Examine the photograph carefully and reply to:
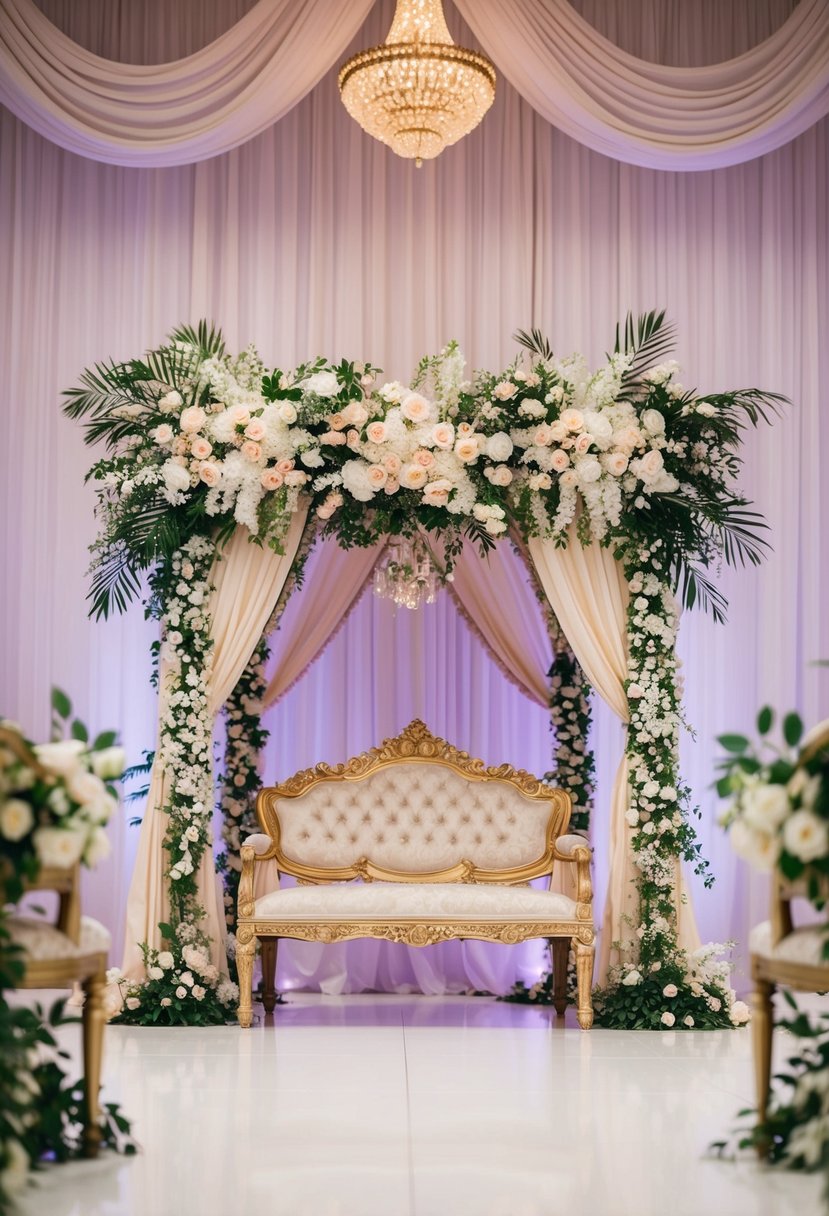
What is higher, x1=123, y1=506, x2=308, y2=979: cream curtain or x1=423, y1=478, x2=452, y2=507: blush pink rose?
x1=423, y1=478, x2=452, y2=507: blush pink rose

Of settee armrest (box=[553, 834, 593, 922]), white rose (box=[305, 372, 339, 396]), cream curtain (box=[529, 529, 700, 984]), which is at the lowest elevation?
settee armrest (box=[553, 834, 593, 922])

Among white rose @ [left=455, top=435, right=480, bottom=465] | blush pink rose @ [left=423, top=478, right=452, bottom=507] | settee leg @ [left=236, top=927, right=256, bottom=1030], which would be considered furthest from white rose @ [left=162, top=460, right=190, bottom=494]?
settee leg @ [left=236, top=927, right=256, bottom=1030]

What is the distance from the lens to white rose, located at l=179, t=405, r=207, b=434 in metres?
6.77

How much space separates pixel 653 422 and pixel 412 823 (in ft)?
8.10

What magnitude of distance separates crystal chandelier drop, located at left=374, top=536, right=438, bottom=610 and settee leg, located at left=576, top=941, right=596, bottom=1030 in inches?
74.6

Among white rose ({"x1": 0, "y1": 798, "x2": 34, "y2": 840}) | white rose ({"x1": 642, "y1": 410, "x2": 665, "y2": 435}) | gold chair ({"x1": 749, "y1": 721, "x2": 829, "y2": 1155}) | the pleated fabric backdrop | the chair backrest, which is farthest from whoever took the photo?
the pleated fabric backdrop

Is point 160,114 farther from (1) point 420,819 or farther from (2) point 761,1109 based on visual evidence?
(2) point 761,1109

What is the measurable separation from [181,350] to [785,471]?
149 inches

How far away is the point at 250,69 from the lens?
286 inches

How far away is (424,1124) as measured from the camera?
4508 millimetres

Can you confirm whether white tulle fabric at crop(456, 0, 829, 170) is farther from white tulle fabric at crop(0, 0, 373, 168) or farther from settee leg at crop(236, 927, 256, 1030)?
settee leg at crop(236, 927, 256, 1030)

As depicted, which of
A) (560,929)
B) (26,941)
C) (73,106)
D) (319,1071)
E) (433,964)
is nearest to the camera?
(26,941)

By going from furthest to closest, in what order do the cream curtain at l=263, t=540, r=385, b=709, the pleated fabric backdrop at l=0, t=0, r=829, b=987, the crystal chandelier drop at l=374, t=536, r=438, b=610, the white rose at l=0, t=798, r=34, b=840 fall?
the pleated fabric backdrop at l=0, t=0, r=829, b=987
the cream curtain at l=263, t=540, r=385, b=709
the crystal chandelier drop at l=374, t=536, r=438, b=610
the white rose at l=0, t=798, r=34, b=840

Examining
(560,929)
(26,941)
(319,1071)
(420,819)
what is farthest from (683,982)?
(26,941)
